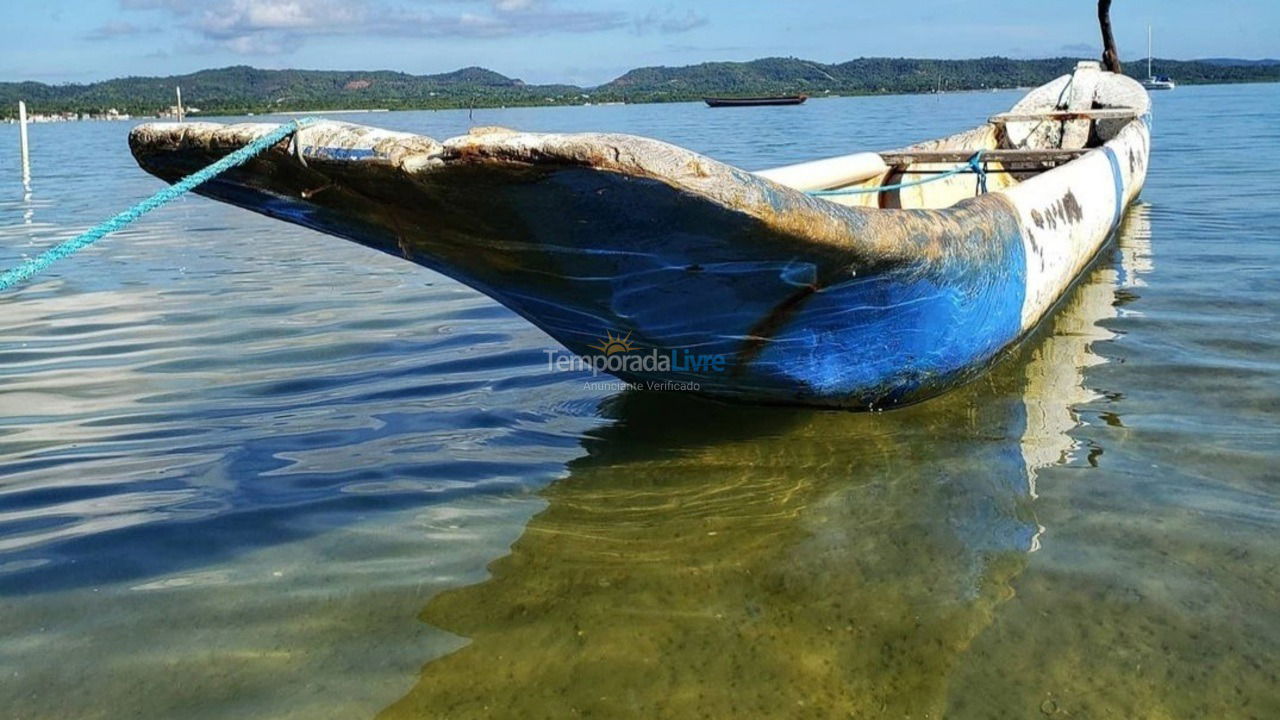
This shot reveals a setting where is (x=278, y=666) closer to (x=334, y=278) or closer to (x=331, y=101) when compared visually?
(x=334, y=278)

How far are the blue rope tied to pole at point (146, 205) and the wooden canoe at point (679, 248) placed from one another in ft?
0.16

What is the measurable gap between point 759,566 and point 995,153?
15.5ft

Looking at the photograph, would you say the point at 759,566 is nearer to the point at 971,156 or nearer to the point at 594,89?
the point at 971,156

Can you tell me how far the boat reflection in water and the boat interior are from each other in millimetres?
1161

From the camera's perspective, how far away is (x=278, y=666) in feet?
7.21

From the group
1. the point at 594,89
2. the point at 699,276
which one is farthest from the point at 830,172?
the point at 594,89

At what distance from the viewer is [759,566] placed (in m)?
2.62

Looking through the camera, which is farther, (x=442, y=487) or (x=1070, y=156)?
(x=1070, y=156)

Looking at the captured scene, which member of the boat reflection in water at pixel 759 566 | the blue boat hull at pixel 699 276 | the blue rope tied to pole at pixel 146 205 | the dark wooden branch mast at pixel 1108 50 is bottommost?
the boat reflection in water at pixel 759 566

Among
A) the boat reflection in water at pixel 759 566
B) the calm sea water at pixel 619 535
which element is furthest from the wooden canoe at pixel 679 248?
the calm sea water at pixel 619 535

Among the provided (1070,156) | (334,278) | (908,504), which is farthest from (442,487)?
(1070,156)

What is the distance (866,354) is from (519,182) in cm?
152

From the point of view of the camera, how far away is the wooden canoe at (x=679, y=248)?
2.18 meters

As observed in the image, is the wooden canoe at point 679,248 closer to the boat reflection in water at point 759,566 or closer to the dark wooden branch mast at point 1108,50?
the boat reflection in water at point 759,566
